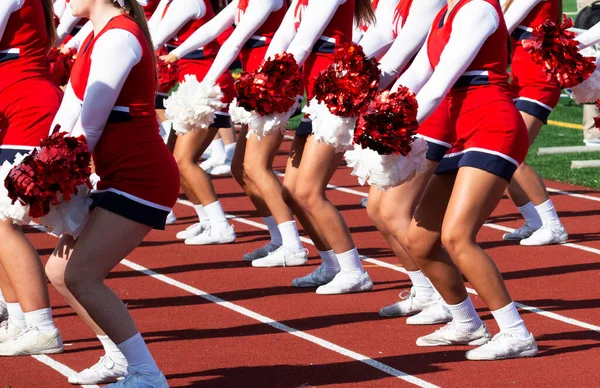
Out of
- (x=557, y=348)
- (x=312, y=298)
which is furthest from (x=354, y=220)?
(x=557, y=348)

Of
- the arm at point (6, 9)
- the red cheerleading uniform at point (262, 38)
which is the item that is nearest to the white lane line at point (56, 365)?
the arm at point (6, 9)

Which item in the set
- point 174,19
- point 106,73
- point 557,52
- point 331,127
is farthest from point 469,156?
point 174,19

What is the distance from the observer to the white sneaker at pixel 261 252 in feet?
27.1

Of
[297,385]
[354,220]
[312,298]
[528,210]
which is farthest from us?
[354,220]

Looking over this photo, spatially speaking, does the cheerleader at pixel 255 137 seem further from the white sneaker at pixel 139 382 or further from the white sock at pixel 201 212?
the white sneaker at pixel 139 382

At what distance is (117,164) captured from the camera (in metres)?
4.73

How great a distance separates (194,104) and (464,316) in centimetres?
303

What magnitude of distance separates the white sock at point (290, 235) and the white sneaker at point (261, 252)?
1.10 feet

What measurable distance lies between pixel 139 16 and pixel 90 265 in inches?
41.5

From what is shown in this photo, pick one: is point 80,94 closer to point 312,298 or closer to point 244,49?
point 312,298

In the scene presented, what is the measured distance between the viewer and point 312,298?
6984mm

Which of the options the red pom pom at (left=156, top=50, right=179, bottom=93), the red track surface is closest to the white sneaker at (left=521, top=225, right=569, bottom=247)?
the red track surface

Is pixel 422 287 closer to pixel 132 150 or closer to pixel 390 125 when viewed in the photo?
pixel 390 125

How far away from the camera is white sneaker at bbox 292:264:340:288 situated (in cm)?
727
